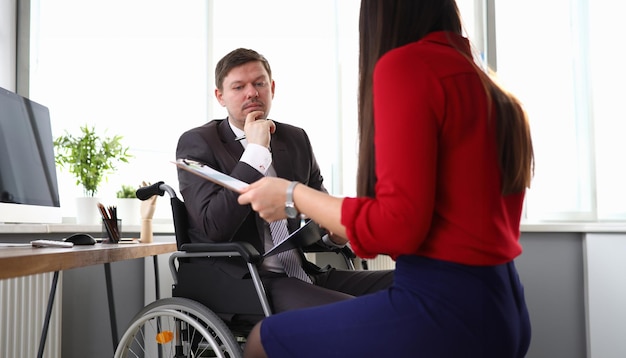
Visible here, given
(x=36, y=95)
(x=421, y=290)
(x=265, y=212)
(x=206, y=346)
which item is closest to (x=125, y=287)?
(x=36, y=95)

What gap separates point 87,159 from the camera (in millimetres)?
3072

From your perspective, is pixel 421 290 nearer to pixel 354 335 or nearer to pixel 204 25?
pixel 354 335

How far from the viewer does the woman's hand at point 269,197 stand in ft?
4.07

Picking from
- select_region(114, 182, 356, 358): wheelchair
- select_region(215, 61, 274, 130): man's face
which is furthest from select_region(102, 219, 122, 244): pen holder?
select_region(215, 61, 274, 130): man's face

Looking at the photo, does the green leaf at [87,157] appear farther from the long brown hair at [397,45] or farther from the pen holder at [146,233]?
the long brown hair at [397,45]

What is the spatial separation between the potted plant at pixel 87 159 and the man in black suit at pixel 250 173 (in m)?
1.18

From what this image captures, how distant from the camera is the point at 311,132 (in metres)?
3.88

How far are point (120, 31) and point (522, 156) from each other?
311 cm

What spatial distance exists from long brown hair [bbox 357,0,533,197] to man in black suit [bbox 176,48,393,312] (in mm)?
614

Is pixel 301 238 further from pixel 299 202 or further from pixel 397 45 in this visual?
pixel 397 45

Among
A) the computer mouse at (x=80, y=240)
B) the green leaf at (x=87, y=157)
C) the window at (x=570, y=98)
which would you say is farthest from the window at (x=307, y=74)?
the computer mouse at (x=80, y=240)

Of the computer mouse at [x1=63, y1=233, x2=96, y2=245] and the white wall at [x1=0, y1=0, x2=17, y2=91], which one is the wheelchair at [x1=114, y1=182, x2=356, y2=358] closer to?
the computer mouse at [x1=63, y1=233, x2=96, y2=245]

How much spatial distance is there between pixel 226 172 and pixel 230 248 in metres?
0.33

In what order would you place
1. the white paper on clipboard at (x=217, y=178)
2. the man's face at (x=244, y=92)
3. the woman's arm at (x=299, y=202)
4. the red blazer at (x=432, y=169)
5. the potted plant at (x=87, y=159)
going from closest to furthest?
the red blazer at (x=432, y=169), the woman's arm at (x=299, y=202), the white paper on clipboard at (x=217, y=178), the man's face at (x=244, y=92), the potted plant at (x=87, y=159)
